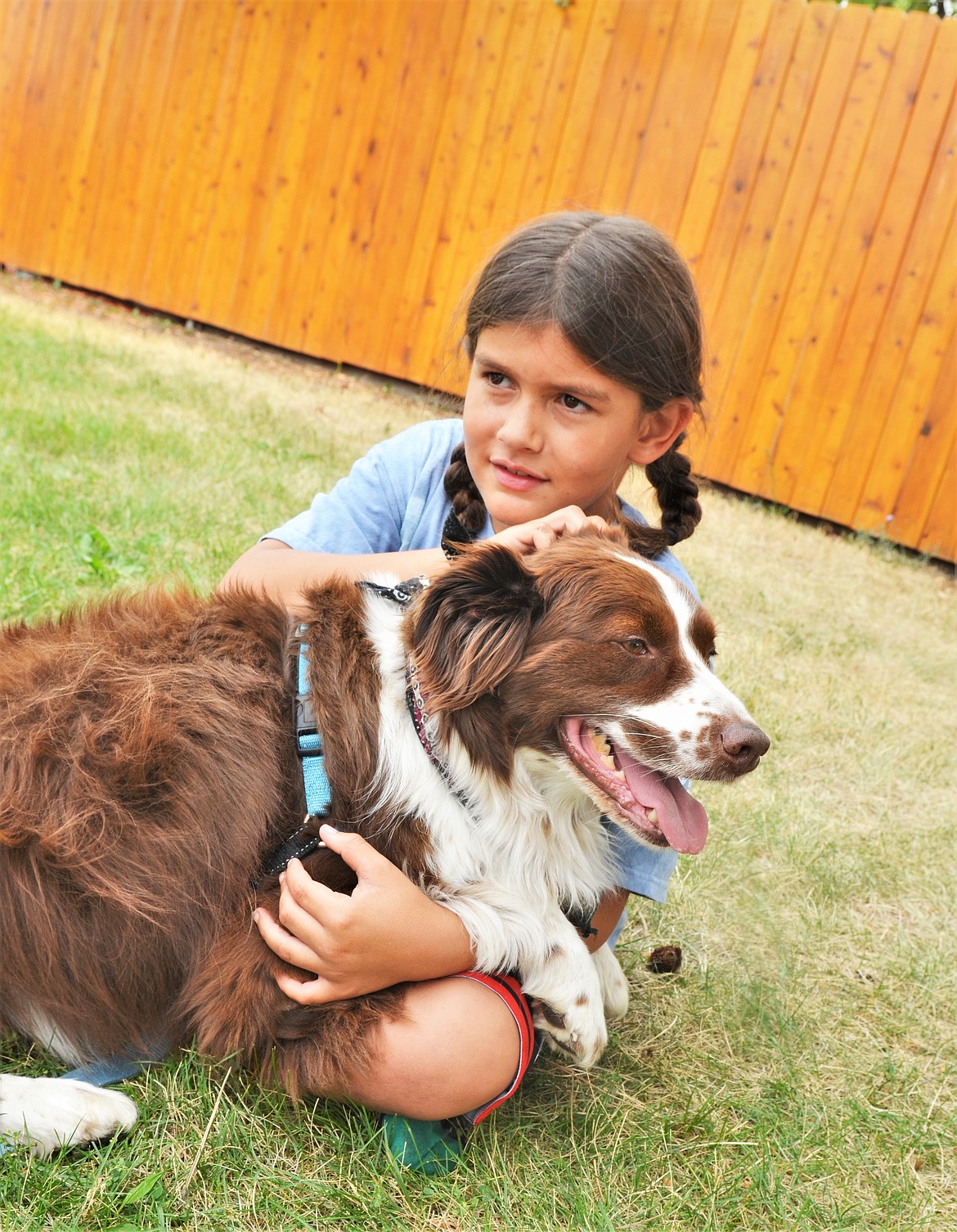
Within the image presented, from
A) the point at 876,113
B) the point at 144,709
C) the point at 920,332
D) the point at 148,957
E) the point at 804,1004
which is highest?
the point at 876,113

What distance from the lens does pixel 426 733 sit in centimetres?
211

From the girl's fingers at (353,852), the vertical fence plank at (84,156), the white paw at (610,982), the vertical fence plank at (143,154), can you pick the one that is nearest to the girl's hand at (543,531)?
the girl's fingers at (353,852)

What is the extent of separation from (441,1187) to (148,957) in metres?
0.68

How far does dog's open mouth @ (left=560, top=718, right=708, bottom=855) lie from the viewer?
2055mm

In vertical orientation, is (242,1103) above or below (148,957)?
below

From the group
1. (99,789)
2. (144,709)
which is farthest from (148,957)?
(144,709)

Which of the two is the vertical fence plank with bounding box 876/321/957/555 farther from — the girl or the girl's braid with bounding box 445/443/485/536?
the girl's braid with bounding box 445/443/485/536

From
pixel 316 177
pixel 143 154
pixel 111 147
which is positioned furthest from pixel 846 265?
pixel 111 147

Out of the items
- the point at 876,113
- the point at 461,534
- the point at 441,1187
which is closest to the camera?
the point at 441,1187

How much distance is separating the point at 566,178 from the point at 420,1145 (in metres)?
7.73

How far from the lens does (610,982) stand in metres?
A: 2.60

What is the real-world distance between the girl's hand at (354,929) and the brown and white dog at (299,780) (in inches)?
1.9

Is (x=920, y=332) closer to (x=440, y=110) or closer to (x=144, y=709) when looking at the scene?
(x=440, y=110)

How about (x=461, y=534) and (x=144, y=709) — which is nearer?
(x=144, y=709)
